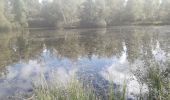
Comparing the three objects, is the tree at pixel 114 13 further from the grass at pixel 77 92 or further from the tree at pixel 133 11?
the grass at pixel 77 92

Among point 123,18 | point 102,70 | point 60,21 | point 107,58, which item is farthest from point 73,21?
point 102,70

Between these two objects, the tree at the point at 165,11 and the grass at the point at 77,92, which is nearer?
the grass at the point at 77,92

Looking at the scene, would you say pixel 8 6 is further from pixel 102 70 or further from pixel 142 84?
pixel 142 84

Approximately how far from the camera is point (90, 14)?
6744cm

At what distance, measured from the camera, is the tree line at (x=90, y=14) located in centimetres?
6744

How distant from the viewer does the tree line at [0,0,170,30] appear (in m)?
67.4

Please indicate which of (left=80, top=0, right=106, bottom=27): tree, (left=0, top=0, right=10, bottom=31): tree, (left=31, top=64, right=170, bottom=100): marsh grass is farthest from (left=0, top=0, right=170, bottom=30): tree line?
(left=31, top=64, right=170, bottom=100): marsh grass

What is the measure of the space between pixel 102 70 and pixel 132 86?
14.3 feet

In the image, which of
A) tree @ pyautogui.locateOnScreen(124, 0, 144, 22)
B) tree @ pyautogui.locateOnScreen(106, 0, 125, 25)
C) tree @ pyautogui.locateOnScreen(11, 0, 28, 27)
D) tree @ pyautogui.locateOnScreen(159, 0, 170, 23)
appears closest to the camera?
tree @ pyautogui.locateOnScreen(159, 0, 170, 23)

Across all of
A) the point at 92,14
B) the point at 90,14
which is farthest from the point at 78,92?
the point at 90,14

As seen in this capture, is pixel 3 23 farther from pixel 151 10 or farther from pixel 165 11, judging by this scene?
pixel 165 11

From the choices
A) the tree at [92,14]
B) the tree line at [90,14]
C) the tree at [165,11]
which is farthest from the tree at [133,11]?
the tree at [92,14]

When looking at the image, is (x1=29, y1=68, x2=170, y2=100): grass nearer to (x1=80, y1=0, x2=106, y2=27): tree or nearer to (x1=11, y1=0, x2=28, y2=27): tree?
(x1=80, y1=0, x2=106, y2=27): tree

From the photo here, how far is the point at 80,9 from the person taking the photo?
71.2 metres
